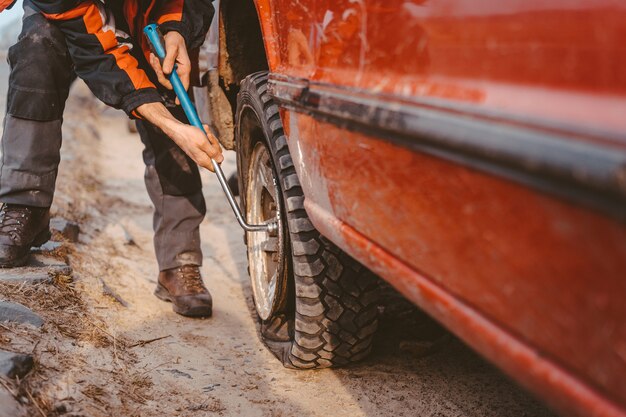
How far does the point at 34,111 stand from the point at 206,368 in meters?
1.19

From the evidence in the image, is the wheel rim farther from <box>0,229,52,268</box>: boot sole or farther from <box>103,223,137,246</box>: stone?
<box>103,223,137,246</box>: stone

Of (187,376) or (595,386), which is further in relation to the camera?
(187,376)

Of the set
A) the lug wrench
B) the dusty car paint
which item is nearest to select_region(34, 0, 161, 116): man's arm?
the lug wrench

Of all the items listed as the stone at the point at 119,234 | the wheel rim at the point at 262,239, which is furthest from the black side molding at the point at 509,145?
the stone at the point at 119,234

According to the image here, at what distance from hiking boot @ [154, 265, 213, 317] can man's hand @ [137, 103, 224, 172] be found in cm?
83

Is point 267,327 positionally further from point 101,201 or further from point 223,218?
point 101,201

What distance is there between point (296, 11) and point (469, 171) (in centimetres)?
94

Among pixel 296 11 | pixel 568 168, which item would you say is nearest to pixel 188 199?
pixel 296 11

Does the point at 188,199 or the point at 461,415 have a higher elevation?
the point at 188,199

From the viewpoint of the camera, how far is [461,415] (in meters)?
2.08

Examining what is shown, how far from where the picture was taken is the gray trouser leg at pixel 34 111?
2535 millimetres

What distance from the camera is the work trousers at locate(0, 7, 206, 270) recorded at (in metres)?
2.54

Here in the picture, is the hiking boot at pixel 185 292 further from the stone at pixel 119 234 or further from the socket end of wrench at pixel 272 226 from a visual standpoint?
the stone at pixel 119 234

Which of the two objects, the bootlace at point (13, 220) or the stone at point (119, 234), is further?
the stone at point (119, 234)
